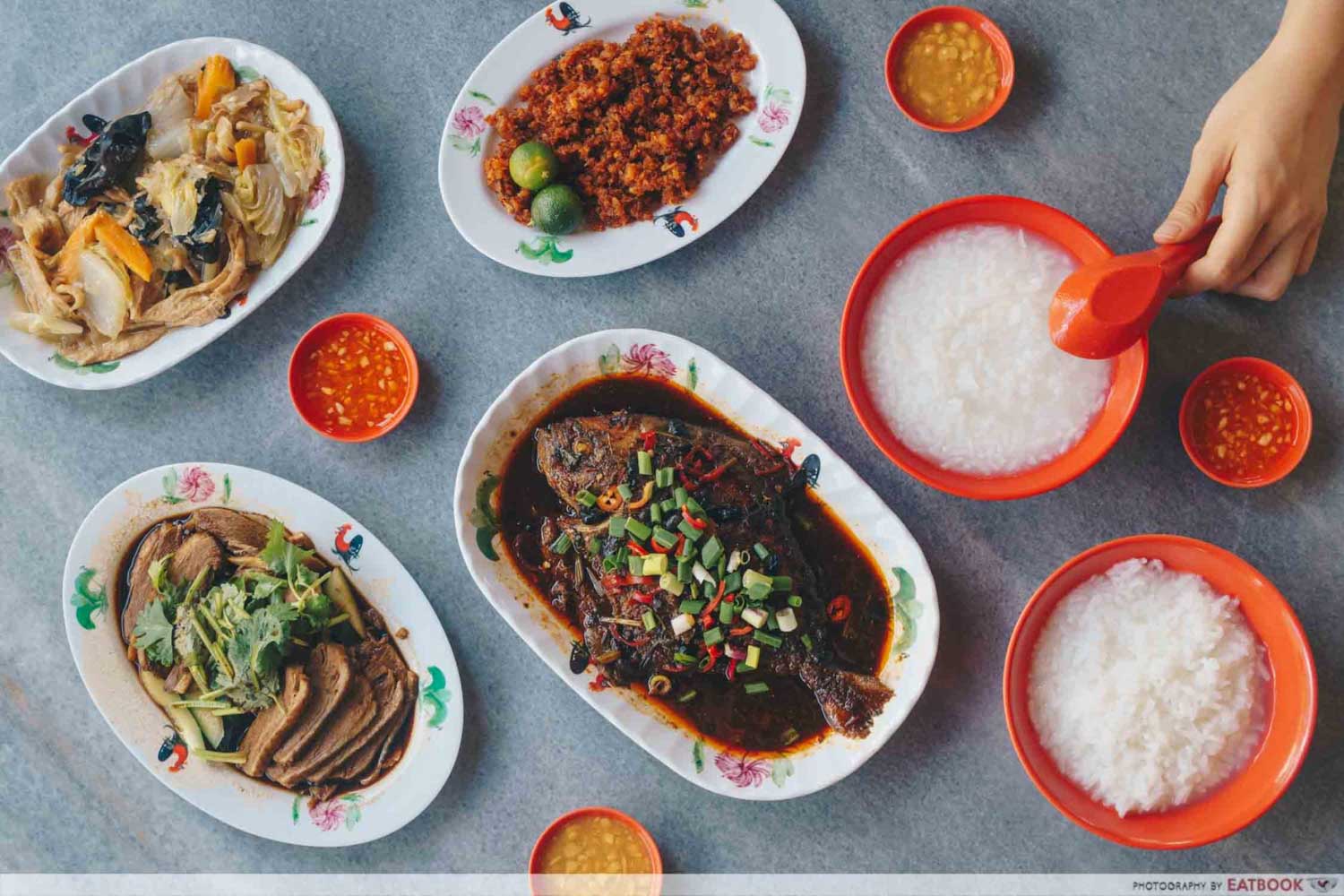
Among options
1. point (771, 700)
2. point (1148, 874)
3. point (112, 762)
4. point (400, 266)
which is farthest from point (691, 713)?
point (112, 762)

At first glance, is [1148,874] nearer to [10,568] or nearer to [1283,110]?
[1283,110]

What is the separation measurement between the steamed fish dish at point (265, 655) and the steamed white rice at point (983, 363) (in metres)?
1.75

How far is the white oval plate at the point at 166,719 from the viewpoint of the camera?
9.34 feet

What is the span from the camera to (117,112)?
2973 mm

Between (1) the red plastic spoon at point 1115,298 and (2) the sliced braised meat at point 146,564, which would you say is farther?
(2) the sliced braised meat at point 146,564

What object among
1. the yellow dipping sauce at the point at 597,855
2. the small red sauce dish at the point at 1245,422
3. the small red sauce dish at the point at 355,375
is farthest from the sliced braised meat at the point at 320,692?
the small red sauce dish at the point at 1245,422

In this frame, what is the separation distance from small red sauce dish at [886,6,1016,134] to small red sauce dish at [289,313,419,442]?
167 cm

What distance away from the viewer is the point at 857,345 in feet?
8.71

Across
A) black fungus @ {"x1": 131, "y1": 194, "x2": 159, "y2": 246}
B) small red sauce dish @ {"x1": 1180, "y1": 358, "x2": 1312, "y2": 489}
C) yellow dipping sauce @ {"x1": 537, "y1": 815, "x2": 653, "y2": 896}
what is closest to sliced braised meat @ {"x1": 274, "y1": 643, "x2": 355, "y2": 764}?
yellow dipping sauce @ {"x1": 537, "y1": 815, "x2": 653, "y2": 896}

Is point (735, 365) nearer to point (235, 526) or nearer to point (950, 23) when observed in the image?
point (950, 23)

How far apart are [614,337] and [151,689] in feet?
5.98

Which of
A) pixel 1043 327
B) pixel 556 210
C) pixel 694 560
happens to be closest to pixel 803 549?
pixel 694 560

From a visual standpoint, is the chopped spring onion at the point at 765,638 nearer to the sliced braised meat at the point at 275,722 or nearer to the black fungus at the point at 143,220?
the sliced braised meat at the point at 275,722

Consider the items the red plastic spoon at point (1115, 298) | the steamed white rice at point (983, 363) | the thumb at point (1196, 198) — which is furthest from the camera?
the steamed white rice at point (983, 363)
